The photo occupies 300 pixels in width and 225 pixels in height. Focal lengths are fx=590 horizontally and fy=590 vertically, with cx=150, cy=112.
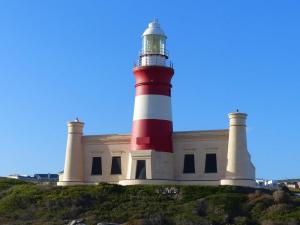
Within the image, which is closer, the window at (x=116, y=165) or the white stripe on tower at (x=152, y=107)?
the white stripe on tower at (x=152, y=107)

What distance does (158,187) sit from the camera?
34.3 m

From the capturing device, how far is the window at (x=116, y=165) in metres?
39.7

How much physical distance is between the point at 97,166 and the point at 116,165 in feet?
4.71

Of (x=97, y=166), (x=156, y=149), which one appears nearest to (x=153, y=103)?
(x=156, y=149)

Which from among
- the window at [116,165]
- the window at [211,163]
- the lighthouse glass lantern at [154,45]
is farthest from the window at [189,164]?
the lighthouse glass lantern at [154,45]

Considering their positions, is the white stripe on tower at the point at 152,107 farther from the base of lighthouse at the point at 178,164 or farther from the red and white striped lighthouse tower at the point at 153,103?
the base of lighthouse at the point at 178,164

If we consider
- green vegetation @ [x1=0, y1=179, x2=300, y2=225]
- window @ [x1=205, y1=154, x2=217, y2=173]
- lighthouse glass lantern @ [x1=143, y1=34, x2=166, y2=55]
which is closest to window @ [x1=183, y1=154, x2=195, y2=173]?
window @ [x1=205, y1=154, x2=217, y2=173]

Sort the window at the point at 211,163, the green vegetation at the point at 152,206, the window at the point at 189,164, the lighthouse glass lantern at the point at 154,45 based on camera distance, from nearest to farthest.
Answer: the green vegetation at the point at 152,206
the window at the point at 211,163
the window at the point at 189,164
the lighthouse glass lantern at the point at 154,45

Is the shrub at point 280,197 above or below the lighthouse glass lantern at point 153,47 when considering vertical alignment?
below

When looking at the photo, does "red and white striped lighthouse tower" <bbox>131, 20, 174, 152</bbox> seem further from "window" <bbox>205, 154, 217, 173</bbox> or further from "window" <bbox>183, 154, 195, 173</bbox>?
"window" <bbox>205, 154, 217, 173</bbox>

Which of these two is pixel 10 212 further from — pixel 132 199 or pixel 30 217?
pixel 132 199

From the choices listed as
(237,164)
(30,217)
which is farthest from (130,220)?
(237,164)

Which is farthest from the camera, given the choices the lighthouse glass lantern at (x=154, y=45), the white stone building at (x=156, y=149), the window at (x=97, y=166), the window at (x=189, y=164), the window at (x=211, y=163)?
the window at (x=97, y=166)

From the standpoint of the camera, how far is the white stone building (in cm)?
3634
